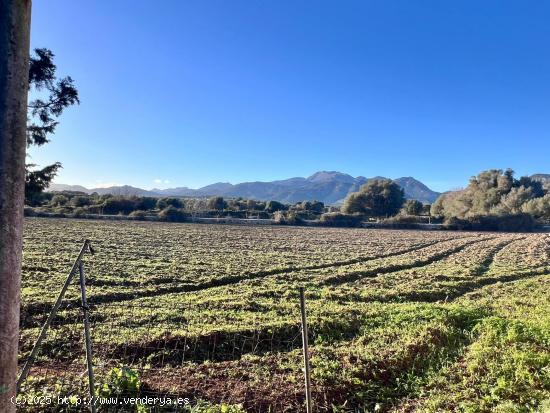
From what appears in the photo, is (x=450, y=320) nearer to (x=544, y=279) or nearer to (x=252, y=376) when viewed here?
(x=252, y=376)

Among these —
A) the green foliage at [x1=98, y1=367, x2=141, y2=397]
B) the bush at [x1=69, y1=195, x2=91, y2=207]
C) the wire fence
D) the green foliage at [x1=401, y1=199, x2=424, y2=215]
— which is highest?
the green foliage at [x1=401, y1=199, x2=424, y2=215]

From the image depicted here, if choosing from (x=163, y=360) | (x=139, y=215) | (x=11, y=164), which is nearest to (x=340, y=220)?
(x=139, y=215)

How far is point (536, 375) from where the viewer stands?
514 centimetres

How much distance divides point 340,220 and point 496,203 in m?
29.2

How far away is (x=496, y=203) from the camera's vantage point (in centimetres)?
6588

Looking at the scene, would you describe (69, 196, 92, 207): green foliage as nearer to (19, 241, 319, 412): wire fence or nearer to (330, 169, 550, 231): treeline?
(330, 169, 550, 231): treeline

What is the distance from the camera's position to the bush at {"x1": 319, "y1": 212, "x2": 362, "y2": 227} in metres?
60.8

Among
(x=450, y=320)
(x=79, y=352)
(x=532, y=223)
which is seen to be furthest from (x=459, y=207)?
(x=79, y=352)

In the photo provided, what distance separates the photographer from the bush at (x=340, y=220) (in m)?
60.8

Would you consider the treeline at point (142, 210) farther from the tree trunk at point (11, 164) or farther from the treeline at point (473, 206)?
the tree trunk at point (11, 164)

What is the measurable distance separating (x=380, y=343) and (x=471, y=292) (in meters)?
7.65

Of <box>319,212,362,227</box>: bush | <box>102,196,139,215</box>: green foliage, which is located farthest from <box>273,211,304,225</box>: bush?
<box>102,196,139,215</box>: green foliage

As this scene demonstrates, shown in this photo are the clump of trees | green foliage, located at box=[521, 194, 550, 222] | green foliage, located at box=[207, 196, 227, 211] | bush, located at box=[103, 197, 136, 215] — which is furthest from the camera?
green foliage, located at box=[207, 196, 227, 211]

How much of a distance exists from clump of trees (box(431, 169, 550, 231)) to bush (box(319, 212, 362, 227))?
13.8m
